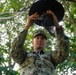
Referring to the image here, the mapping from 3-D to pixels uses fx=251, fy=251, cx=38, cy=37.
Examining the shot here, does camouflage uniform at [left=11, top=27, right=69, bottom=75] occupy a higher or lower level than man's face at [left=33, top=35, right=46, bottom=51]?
lower

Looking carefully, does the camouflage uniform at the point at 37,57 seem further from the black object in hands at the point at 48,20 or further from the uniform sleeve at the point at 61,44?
the black object in hands at the point at 48,20

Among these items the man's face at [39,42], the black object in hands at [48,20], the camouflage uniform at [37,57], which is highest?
the black object in hands at [48,20]

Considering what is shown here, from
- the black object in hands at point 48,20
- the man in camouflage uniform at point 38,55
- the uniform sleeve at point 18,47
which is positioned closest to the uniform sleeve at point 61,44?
the man in camouflage uniform at point 38,55

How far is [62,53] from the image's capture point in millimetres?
2641

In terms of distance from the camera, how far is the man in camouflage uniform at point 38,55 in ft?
8.26

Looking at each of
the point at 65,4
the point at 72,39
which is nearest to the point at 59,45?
the point at 72,39

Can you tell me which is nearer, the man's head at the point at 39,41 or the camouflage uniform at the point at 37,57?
the camouflage uniform at the point at 37,57

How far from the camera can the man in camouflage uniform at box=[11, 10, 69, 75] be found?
2.52m

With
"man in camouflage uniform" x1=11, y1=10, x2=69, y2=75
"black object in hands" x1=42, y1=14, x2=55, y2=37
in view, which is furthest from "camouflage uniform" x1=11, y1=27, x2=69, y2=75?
"black object in hands" x1=42, y1=14, x2=55, y2=37

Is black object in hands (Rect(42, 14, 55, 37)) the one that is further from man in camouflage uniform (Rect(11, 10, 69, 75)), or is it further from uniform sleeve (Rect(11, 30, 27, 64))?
uniform sleeve (Rect(11, 30, 27, 64))

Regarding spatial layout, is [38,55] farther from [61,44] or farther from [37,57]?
[61,44]

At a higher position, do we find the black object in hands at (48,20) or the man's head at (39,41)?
the black object in hands at (48,20)

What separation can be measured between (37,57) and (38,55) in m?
0.03

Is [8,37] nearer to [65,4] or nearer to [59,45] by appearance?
[65,4]
